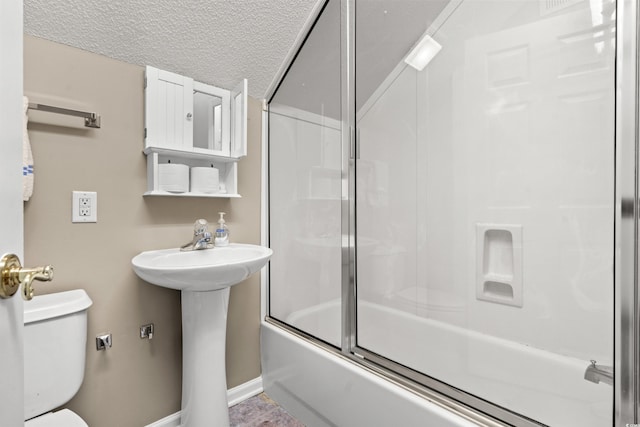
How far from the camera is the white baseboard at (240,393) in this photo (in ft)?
5.18

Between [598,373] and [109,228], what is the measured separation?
6.20ft

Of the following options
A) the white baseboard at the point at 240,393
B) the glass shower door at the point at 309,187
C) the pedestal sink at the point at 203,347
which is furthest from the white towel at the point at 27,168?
the white baseboard at the point at 240,393

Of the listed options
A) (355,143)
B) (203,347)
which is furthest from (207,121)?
(203,347)

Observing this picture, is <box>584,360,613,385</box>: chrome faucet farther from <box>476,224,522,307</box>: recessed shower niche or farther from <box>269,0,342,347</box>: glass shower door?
<box>269,0,342,347</box>: glass shower door

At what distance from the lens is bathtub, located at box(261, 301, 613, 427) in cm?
101

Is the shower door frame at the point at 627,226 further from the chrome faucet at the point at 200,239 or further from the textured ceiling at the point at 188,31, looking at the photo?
the chrome faucet at the point at 200,239

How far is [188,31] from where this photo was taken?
1.41 m

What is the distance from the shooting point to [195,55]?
1512 mm

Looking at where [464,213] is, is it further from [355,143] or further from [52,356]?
[52,356]

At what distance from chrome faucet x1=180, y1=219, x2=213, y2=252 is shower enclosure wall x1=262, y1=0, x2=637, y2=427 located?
49 centimetres

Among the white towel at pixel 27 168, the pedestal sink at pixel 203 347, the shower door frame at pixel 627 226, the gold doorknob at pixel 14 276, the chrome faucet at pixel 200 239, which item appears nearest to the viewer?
the gold doorknob at pixel 14 276

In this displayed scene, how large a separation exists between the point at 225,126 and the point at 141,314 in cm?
104

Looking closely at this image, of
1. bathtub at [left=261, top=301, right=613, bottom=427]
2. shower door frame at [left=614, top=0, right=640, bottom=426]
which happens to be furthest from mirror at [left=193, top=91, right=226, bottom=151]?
shower door frame at [left=614, top=0, right=640, bottom=426]

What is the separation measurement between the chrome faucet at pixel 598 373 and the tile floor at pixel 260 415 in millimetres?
1269
